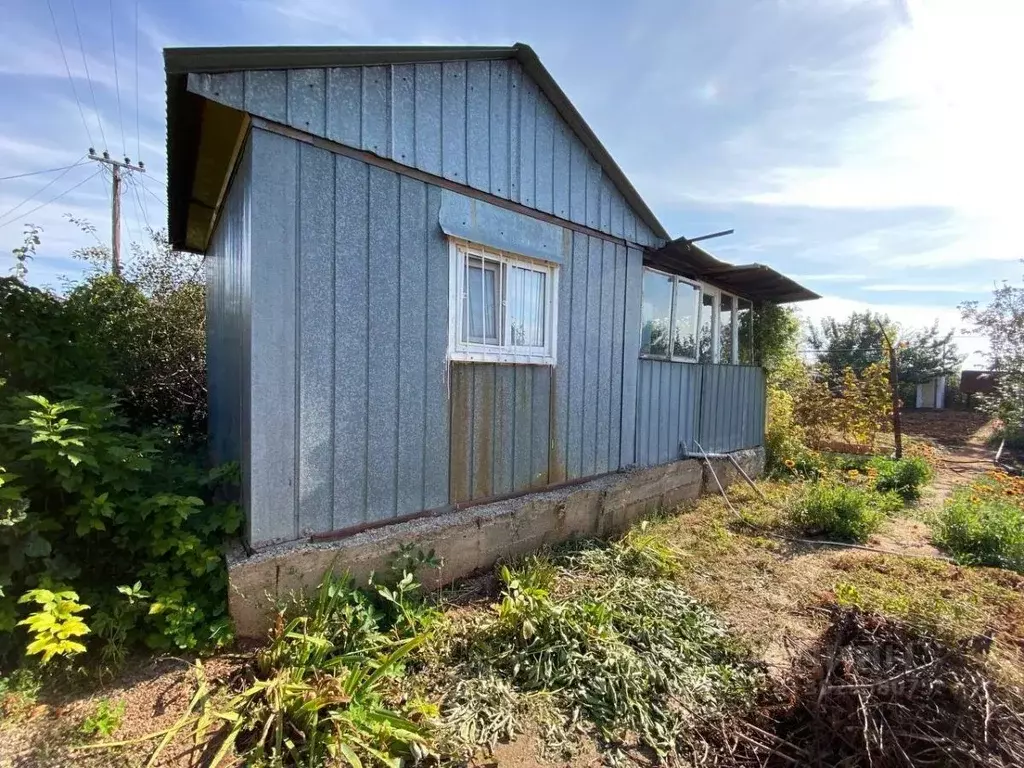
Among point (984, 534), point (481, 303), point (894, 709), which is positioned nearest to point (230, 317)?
point (481, 303)

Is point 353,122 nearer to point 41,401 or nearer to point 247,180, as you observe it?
point 247,180

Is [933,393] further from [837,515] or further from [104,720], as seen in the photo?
[104,720]

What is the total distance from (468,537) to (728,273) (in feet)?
16.2

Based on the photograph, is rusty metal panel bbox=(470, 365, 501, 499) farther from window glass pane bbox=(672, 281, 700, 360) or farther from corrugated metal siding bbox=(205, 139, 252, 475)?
window glass pane bbox=(672, 281, 700, 360)

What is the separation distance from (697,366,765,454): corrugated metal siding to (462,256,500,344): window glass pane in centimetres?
383

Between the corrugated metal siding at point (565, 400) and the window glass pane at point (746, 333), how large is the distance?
11.0 ft

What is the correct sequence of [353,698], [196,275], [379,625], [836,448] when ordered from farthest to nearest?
[836,448] → [196,275] → [379,625] → [353,698]

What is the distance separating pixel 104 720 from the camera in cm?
212

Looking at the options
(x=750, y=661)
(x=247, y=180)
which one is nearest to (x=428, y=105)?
(x=247, y=180)

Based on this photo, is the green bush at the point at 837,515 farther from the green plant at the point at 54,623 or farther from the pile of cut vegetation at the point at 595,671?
the green plant at the point at 54,623

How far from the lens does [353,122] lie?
10.1 ft

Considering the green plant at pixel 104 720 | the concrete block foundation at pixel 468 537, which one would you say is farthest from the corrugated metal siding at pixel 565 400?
the green plant at pixel 104 720

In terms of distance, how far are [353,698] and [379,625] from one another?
0.72m

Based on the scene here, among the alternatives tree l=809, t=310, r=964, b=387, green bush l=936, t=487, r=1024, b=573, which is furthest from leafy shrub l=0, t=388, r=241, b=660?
tree l=809, t=310, r=964, b=387
